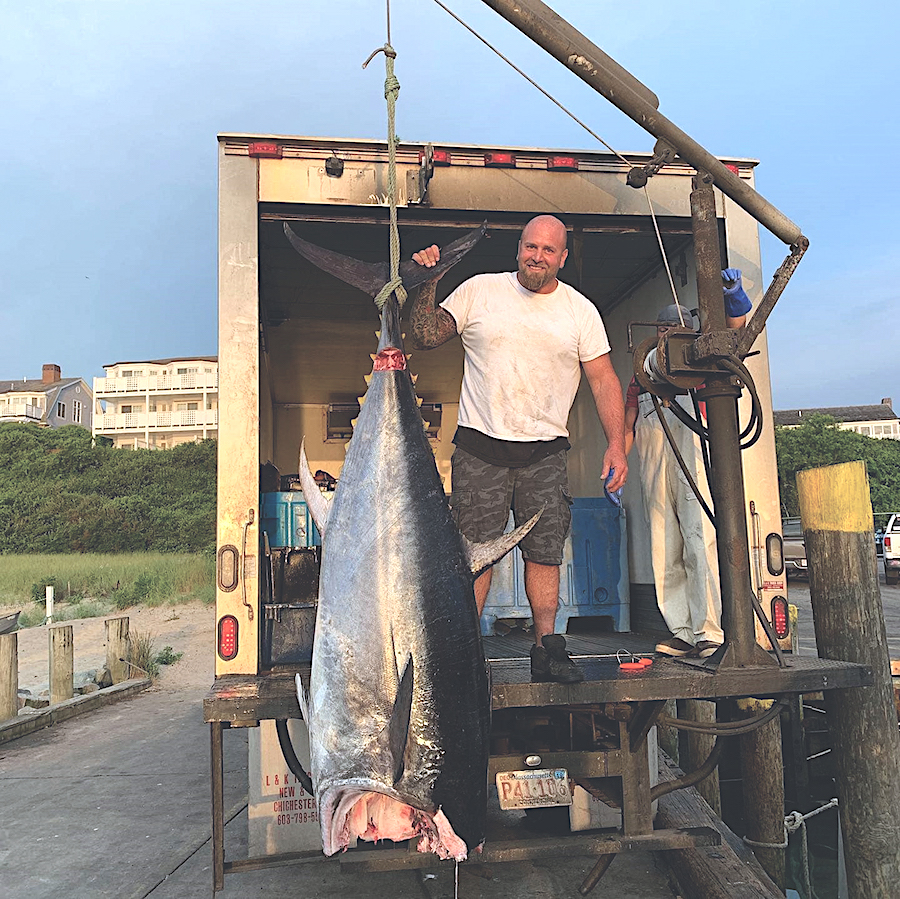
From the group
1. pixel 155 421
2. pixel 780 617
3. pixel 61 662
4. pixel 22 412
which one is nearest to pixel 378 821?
pixel 780 617

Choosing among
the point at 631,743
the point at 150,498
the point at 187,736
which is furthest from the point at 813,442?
the point at 631,743

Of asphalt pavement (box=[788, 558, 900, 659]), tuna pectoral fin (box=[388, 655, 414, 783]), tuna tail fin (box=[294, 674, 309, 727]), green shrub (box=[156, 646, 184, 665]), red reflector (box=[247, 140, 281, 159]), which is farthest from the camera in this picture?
green shrub (box=[156, 646, 184, 665])

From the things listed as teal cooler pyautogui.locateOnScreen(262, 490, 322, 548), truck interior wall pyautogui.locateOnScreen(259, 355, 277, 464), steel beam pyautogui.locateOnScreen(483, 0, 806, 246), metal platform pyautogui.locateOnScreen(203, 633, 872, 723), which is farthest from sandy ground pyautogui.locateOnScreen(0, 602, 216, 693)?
steel beam pyautogui.locateOnScreen(483, 0, 806, 246)

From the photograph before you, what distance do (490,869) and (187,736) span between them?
15.8 feet

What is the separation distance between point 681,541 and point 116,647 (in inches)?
354

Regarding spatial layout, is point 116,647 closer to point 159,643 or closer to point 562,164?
point 159,643

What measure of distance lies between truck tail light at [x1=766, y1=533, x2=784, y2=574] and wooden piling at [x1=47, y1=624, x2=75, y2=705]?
24.7ft

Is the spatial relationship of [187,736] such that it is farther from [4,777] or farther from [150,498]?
[150,498]

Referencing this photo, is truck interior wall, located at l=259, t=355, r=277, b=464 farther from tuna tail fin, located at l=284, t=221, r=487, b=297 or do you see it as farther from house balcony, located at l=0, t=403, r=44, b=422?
house balcony, located at l=0, t=403, r=44, b=422

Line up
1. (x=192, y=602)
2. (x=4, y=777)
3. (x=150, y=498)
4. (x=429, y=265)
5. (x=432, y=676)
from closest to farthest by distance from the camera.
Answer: (x=432, y=676)
(x=429, y=265)
(x=4, y=777)
(x=192, y=602)
(x=150, y=498)

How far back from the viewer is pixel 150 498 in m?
28.1

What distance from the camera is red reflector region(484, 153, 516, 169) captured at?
12.2 feet

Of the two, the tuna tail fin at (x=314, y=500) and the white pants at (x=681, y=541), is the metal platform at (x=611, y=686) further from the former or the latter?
the white pants at (x=681, y=541)

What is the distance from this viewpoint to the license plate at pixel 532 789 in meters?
2.75
